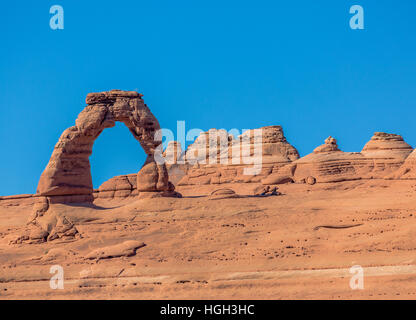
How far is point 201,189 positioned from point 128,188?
6.15 metres

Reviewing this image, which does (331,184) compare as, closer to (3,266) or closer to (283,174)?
(283,174)

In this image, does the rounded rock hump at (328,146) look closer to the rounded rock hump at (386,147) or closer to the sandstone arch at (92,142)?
the rounded rock hump at (386,147)

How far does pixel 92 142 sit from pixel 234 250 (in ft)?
31.3

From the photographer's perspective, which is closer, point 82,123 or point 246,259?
point 246,259

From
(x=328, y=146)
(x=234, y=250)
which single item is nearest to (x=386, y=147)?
(x=328, y=146)

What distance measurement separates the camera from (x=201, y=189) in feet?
141

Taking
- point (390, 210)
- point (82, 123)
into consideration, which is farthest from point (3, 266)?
point (390, 210)

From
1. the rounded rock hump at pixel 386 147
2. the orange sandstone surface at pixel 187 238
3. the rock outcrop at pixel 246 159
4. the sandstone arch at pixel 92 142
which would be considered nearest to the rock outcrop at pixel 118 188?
the rock outcrop at pixel 246 159

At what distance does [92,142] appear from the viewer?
24984 millimetres

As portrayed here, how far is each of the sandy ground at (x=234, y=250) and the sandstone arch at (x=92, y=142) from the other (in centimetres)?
104

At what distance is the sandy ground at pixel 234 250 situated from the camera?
50.1ft
